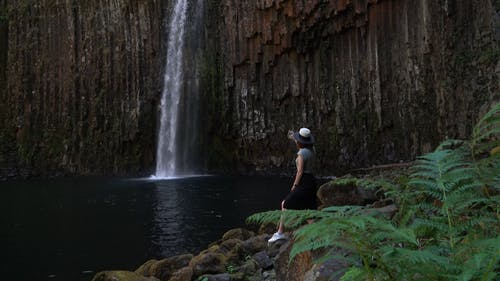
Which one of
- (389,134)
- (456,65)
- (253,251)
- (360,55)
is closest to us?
(253,251)

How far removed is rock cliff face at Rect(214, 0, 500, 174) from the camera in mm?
15711

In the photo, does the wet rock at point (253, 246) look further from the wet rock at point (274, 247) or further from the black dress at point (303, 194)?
the black dress at point (303, 194)

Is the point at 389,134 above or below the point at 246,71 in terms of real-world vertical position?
below

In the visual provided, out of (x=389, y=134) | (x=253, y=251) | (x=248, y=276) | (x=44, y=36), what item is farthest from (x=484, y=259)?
(x=44, y=36)

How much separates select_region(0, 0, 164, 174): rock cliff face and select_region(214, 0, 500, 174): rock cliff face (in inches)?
237

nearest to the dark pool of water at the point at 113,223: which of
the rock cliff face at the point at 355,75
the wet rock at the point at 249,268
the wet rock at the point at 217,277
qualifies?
the wet rock at the point at 217,277

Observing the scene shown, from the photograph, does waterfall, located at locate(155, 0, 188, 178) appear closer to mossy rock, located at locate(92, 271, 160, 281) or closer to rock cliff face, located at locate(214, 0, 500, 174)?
rock cliff face, located at locate(214, 0, 500, 174)

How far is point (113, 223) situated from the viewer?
13586mm

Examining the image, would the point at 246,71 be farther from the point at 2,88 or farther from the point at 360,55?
the point at 2,88

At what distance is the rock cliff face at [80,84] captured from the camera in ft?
100

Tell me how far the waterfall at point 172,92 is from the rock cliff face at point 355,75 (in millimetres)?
3459

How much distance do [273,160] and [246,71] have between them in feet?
17.7

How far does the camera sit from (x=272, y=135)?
86.7ft

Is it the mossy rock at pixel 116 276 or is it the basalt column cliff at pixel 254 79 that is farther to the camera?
the basalt column cliff at pixel 254 79
